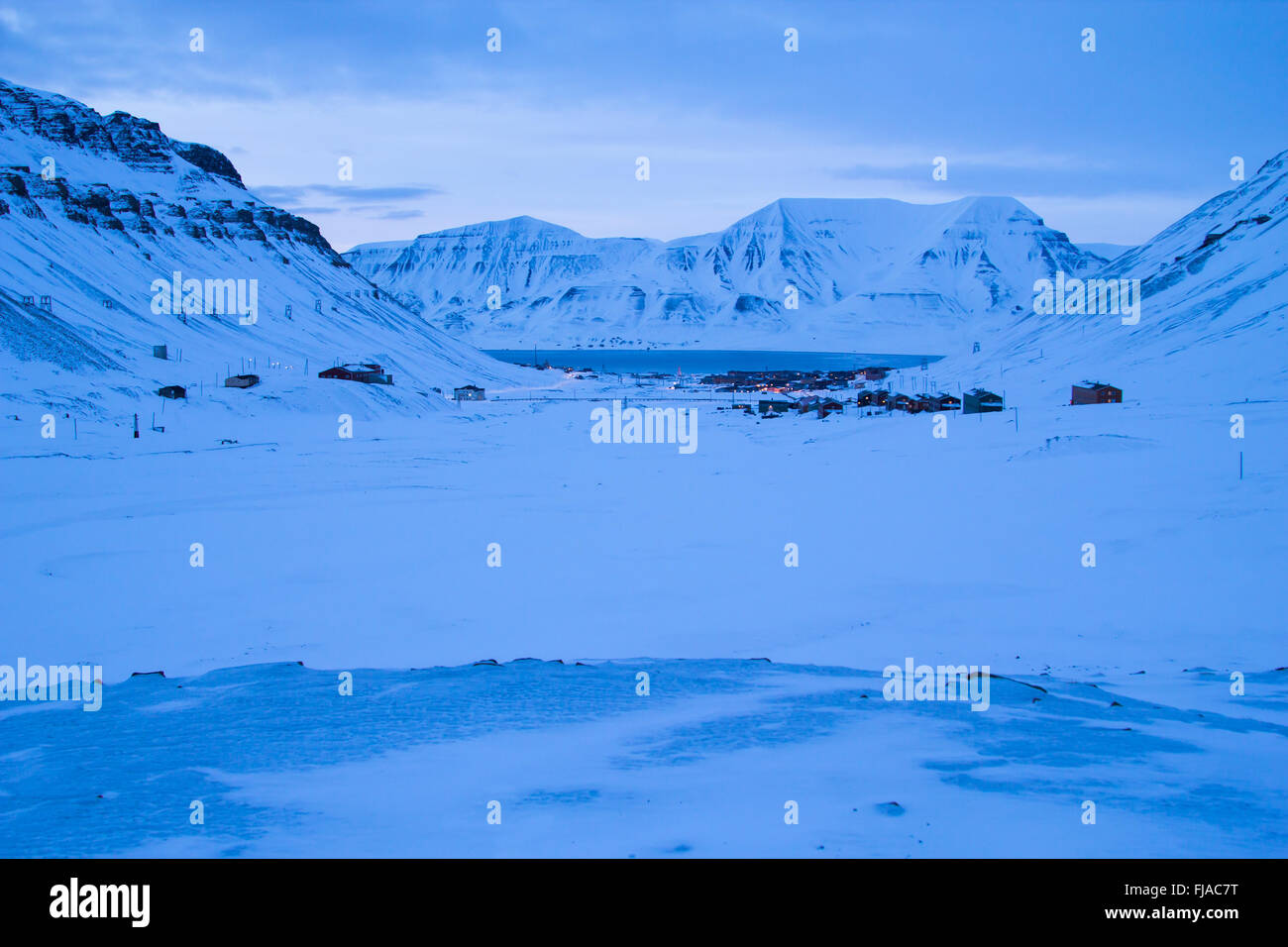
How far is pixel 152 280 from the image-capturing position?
98188mm

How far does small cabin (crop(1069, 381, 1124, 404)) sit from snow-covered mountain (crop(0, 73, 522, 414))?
4772 centimetres

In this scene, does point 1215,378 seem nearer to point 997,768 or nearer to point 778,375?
point 997,768

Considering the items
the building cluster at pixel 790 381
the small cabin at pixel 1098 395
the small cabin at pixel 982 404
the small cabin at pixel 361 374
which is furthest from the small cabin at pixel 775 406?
the small cabin at pixel 361 374

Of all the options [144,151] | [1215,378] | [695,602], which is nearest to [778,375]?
[1215,378]

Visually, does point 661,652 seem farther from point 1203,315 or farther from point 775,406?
point 1203,315

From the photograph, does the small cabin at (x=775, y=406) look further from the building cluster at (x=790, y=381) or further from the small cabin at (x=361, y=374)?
the small cabin at (x=361, y=374)

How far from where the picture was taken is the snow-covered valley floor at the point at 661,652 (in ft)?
26.3

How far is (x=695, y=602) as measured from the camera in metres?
19.5

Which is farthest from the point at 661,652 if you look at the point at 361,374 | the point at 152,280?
the point at 152,280

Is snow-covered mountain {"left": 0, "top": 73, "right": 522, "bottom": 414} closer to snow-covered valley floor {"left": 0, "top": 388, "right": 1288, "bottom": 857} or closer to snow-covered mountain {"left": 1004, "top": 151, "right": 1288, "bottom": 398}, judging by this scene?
snow-covered valley floor {"left": 0, "top": 388, "right": 1288, "bottom": 857}

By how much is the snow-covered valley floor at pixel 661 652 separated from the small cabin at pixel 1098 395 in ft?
53.2

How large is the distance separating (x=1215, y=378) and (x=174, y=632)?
58422 mm

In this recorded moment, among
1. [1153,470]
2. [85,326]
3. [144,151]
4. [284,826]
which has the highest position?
[144,151]

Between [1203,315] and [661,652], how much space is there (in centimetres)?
7792
